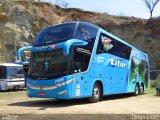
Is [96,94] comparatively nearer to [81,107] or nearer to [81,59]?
[81,59]

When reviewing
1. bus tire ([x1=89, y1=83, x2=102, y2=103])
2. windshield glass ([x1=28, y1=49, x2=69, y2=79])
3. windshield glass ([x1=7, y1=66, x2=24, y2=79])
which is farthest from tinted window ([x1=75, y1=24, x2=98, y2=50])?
windshield glass ([x1=7, y1=66, x2=24, y2=79])

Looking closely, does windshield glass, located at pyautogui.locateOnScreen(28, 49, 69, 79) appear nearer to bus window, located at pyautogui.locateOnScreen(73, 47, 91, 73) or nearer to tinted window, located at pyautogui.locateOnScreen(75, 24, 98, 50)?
bus window, located at pyautogui.locateOnScreen(73, 47, 91, 73)

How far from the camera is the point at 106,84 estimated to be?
1970 centimetres

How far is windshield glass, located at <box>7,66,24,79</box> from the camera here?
30.0 meters

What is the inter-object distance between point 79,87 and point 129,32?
3004 cm

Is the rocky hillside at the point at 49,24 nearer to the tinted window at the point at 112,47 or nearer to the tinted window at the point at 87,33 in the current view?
the tinted window at the point at 112,47

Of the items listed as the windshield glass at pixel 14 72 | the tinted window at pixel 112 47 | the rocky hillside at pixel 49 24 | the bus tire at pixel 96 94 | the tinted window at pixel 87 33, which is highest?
the rocky hillside at pixel 49 24

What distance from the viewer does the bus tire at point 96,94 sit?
59.5 ft

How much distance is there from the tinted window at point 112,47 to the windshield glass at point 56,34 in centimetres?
220

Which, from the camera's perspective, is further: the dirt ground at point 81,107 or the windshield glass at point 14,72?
the windshield glass at point 14,72

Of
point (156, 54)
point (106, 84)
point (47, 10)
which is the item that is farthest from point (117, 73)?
point (47, 10)

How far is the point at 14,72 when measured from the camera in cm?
3062

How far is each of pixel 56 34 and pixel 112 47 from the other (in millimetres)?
4305

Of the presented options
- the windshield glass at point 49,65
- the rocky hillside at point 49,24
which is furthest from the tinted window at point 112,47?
the rocky hillside at point 49,24
